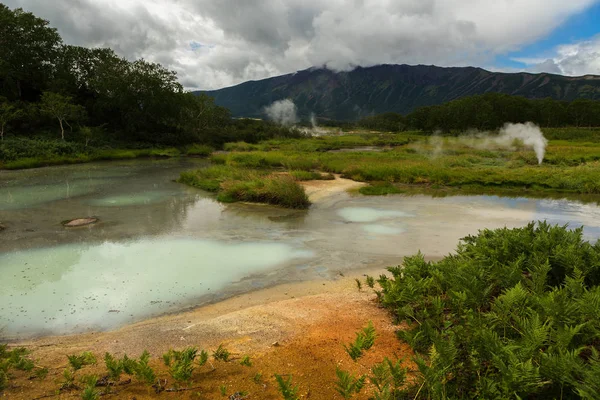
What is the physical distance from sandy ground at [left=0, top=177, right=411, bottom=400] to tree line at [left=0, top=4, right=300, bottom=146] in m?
35.6

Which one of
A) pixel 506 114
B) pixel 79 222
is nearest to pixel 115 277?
pixel 79 222

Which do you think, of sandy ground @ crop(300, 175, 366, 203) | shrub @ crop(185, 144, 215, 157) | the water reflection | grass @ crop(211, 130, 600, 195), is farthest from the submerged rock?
shrub @ crop(185, 144, 215, 157)

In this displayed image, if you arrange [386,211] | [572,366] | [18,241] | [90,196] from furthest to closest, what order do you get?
[90,196]
[386,211]
[18,241]
[572,366]

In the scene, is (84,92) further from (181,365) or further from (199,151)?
(181,365)

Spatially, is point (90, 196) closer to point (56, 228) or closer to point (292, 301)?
point (56, 228)

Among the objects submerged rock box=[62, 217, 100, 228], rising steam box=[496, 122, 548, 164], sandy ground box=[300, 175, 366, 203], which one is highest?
rising steam box=[496, 122, 548, 164]

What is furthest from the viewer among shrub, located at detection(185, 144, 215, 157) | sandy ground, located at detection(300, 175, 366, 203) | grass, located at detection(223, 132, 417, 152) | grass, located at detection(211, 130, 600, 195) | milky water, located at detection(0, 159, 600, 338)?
grass, located at detection(223, 132, 417, 152)

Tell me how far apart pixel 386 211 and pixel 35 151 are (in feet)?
98.2

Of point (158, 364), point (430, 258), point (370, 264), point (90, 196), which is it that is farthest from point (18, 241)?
point (430, 258)

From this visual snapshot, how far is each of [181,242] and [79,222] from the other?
4.77 m

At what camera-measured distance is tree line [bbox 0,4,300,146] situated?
119 ft

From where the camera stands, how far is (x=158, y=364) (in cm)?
449

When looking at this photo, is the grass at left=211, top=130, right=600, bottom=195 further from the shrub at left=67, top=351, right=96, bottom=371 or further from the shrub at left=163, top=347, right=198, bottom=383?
the shrub at left=67, top=351, right=96, bottom=371

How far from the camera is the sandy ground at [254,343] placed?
3869 millimetres
